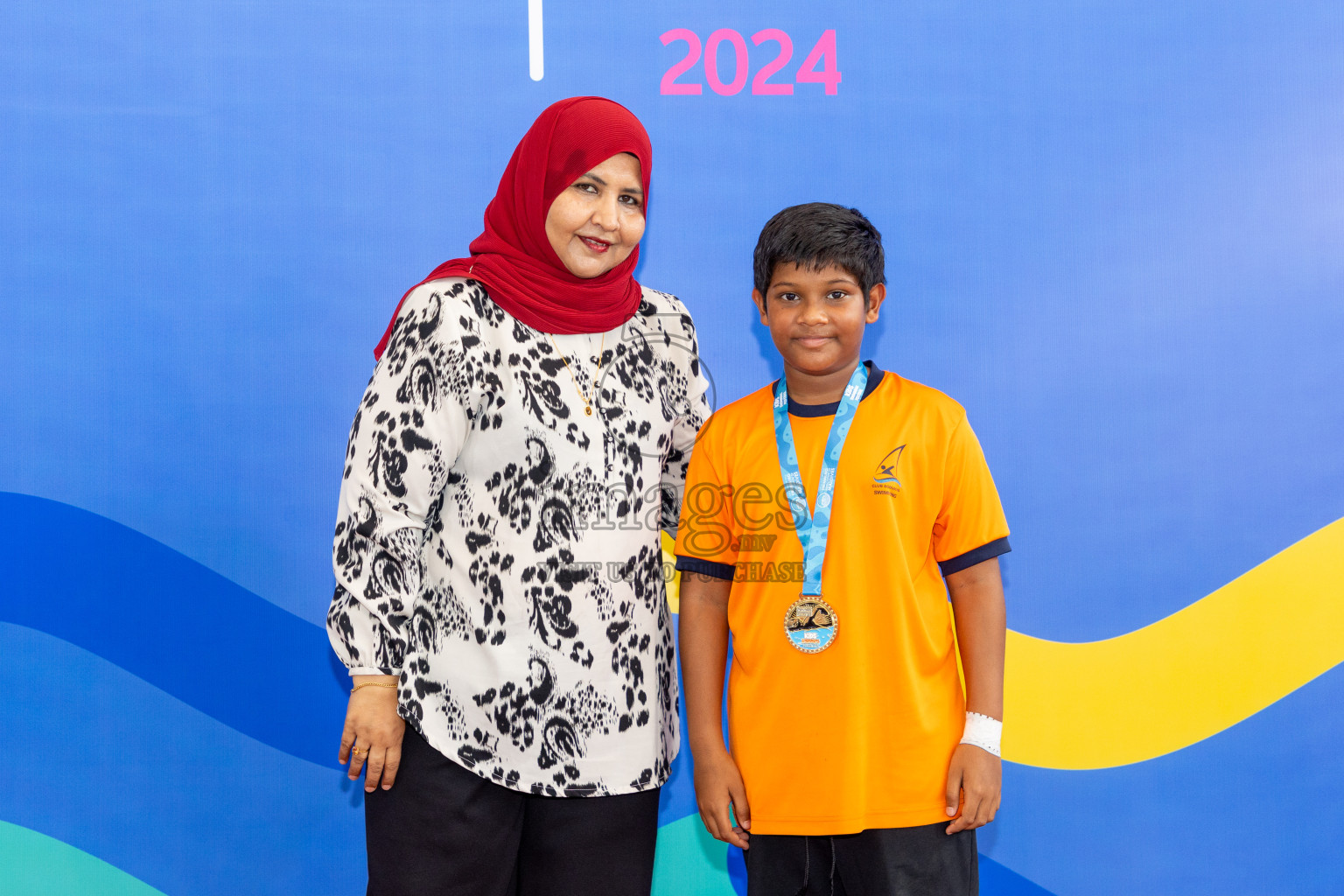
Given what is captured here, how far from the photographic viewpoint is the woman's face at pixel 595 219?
147 centimetres

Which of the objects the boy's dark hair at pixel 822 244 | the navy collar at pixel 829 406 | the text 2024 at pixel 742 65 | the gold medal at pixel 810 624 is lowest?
the gold medal at pixel 810 624

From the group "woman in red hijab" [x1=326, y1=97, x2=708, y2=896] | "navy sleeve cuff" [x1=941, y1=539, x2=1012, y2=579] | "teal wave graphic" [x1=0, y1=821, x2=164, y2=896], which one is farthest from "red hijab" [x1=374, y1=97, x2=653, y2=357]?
"teal wave graphic" [x1=0, y1=821, x2=164, y2=896]

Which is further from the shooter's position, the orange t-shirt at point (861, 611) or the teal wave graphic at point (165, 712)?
the teal wave graphic at point (165, 712)

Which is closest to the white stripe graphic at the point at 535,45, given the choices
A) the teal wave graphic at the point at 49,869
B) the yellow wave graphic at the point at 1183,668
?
the yellow wave graphic at the point at 1183,668

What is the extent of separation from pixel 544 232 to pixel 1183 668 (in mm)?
1889

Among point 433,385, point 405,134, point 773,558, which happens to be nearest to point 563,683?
point 773,558

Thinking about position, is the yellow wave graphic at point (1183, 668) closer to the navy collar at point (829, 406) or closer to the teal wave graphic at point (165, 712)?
the teal wave graphic at point (165, 712)

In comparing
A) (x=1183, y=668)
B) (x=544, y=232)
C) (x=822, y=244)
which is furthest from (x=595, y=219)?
(x=1183, y=668)

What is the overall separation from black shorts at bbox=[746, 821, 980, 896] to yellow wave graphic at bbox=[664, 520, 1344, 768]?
0.92 m

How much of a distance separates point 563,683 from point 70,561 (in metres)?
1.46

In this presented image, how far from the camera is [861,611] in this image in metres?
1.41

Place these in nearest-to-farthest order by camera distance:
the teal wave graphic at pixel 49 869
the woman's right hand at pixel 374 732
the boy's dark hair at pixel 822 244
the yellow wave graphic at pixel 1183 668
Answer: the woman's right hand at pixel 374 732 → the boy's dark hair at pixel 822 244 → the teal wave graphic at pixel 49 869 → the yellow wave graphic at pixel 1183 668

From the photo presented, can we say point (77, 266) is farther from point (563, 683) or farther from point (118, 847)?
point (563, 683)

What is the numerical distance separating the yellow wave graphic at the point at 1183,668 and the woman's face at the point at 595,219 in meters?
0.97
